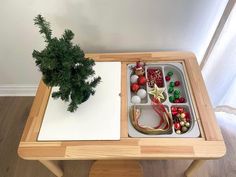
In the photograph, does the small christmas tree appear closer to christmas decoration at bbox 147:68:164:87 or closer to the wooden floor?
christmas decoration at bbox 147:68:164:87

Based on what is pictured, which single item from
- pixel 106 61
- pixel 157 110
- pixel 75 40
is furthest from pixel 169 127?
pixel 75 40

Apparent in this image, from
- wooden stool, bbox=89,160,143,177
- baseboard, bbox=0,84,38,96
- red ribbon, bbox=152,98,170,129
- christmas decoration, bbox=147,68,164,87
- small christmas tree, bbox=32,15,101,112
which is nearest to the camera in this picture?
small christmas tree, bbox=32,15,101,112

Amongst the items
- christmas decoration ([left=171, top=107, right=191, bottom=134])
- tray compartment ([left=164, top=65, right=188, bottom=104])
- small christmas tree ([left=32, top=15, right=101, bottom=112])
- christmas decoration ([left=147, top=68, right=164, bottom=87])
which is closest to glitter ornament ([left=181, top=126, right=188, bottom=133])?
christmas decoration ([left=171, top=107, right=191, bottom=134])

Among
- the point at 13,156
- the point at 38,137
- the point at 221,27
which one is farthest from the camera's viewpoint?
the point at 13,156

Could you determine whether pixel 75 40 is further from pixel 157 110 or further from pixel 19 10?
pixel 157 110

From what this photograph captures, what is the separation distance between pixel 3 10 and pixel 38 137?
0.68 meters

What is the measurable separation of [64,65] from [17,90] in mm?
980

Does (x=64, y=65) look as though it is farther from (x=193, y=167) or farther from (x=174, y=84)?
(x=193, y=167)

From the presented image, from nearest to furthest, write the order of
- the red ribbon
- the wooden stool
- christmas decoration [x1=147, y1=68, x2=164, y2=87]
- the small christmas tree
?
the small christmas tree, the red ribbon, christmas decoration [x1=147, y1=68, x2=164, y2=87], the wooden stool

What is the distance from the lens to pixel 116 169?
1090mm

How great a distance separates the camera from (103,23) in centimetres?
102

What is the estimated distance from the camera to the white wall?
940 millimetres

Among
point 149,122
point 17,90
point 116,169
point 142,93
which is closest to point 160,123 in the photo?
point 149,122

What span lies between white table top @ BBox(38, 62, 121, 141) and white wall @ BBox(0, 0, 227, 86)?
279 mm
